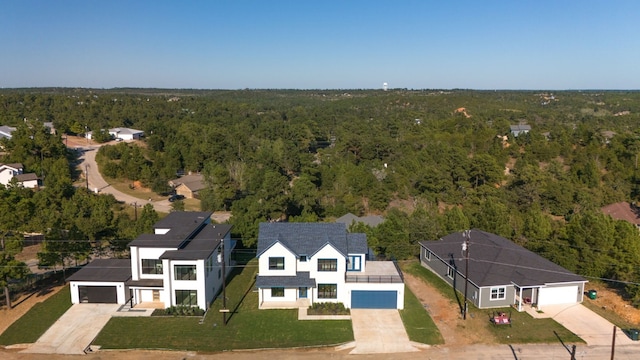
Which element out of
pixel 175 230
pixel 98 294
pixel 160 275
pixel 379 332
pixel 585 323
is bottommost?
pixel 379 332

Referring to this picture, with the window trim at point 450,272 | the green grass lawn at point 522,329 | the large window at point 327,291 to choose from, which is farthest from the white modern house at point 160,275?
the window trim at point 450,272

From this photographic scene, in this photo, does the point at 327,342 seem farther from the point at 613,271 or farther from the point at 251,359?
the point at 613,271

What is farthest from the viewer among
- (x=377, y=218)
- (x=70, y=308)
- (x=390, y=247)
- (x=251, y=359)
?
(x=377, y=218)

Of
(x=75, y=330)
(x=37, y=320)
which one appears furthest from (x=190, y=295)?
(x=37, y=320)

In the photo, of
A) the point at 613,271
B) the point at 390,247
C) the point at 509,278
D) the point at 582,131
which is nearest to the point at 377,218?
the point at 390,247

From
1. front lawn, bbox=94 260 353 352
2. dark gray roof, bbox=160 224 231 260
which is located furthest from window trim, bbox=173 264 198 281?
front lawn, bbox=94 260 353 352

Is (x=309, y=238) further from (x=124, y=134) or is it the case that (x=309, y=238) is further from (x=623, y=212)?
(x=124, y=134)

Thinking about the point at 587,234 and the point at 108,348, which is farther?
the point at 587,234
